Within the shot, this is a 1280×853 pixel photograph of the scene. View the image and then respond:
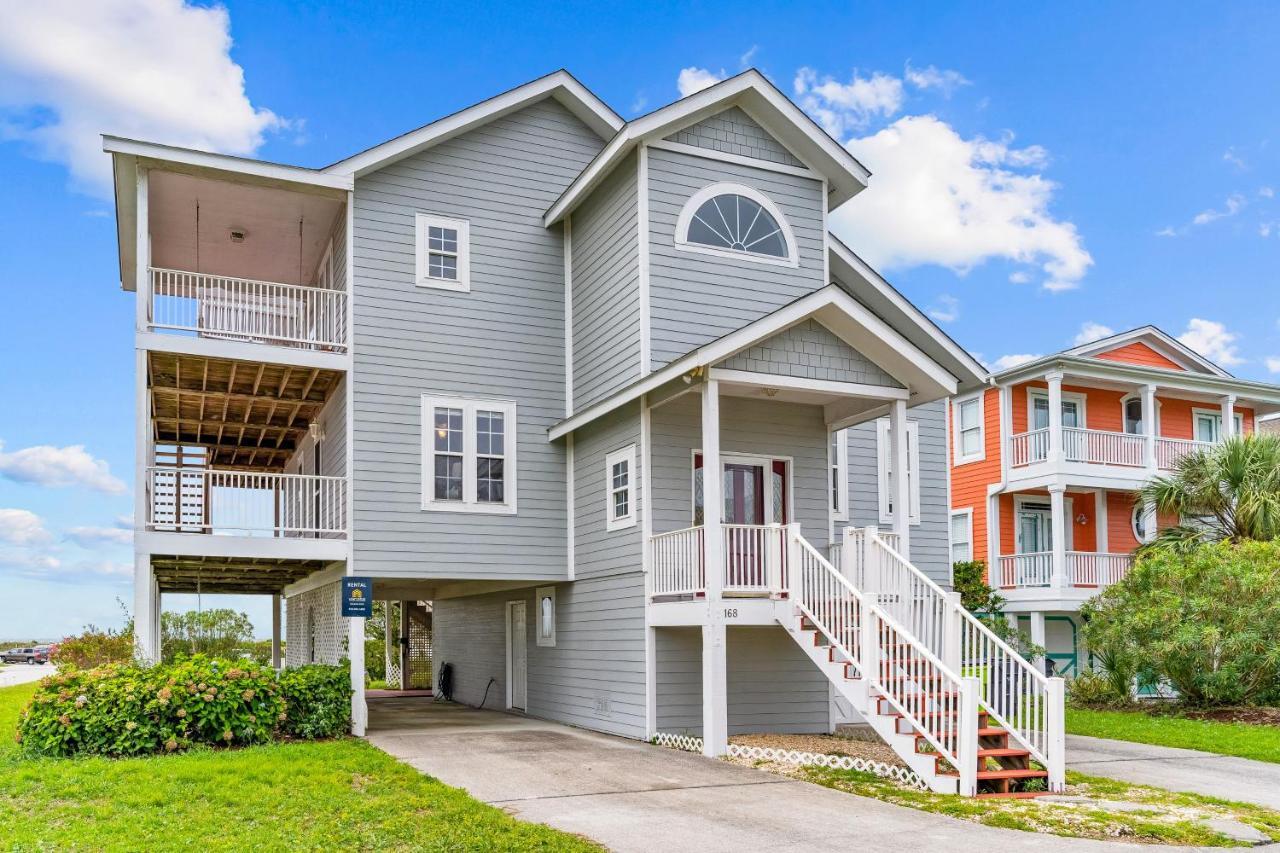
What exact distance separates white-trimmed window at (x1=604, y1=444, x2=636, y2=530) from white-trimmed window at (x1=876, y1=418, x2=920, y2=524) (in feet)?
16.5

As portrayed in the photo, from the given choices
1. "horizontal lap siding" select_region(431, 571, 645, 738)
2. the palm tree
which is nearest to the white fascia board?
"horizontal lap siding" select_region(431, 571, 645, 738)

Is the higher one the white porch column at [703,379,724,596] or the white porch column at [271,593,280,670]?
the white porch column at [703,379,724,596]

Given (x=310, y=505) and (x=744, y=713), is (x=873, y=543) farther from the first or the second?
(x=310, y=505)

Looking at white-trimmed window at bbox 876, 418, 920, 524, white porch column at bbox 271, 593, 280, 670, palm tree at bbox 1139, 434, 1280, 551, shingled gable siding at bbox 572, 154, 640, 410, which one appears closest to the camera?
shingled gable siding at bbox 572, 154, 640, 410

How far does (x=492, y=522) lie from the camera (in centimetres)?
1738

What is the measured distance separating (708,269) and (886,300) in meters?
4.16

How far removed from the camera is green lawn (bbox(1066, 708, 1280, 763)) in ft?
49.7

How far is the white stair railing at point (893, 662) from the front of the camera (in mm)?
10961

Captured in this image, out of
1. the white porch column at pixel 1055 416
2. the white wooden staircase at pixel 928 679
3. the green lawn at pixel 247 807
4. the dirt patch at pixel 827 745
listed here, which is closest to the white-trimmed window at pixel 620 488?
the white wooden staircase at pixel 928 679

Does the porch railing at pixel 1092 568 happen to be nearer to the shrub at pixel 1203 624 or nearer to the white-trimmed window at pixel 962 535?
the white-trimmed window at pixel 962 535

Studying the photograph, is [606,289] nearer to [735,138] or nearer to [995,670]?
[735,138]

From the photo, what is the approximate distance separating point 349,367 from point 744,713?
7.65 metres

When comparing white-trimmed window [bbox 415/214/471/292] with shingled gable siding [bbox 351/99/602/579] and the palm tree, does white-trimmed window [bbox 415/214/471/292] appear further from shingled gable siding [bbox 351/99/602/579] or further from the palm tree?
the palm tree

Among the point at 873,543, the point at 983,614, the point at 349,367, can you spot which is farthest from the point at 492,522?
the point at 983,614
